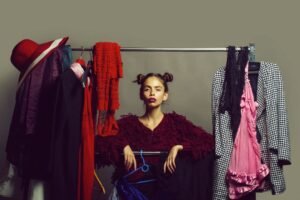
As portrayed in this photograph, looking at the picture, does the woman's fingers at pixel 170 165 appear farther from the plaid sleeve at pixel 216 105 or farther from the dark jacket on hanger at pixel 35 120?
the dark jacket on hanger at pixel 35 120

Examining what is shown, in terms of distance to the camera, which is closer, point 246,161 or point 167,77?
point 246,161

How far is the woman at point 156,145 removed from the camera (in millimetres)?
2039

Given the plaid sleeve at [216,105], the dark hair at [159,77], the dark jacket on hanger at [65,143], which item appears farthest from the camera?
the dark hair at [159,77]

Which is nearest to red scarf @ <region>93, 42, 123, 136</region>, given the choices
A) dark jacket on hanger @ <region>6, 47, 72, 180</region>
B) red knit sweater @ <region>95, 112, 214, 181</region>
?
red knit sweater @ <region>95, 112, 214, 181</region>

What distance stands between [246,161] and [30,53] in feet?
3.30

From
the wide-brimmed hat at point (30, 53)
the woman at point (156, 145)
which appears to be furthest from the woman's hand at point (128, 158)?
the wide-brimmed hat at point (30, 53)

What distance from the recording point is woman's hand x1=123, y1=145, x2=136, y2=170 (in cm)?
204

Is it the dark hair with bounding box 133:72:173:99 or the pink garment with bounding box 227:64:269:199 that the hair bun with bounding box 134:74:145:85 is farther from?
the pink garment with bounding box 227:64:269:199

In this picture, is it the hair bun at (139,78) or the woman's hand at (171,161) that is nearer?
the woman's hand at (171,161)

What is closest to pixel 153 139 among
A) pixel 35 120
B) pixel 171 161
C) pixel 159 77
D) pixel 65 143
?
pixel 171 161

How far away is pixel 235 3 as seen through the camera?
2.55m

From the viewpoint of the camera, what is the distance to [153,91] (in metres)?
2.16

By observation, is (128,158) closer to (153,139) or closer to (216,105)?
(153,139)

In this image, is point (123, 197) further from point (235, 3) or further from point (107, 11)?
point (235, 3)
